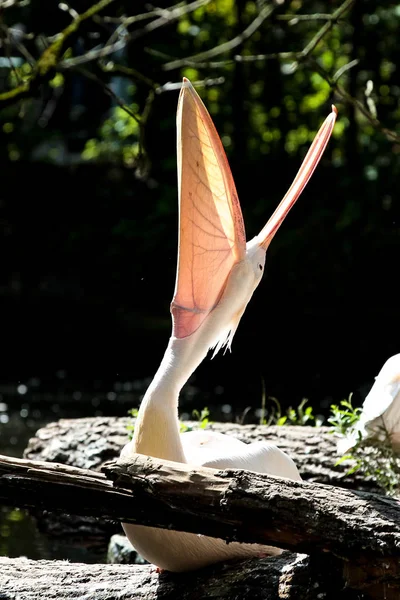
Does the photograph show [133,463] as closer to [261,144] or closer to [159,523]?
[159,523]

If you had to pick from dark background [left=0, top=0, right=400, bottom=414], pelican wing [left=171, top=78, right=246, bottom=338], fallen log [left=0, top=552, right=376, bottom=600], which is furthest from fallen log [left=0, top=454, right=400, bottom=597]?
dark background [left=0, top=0, right=400, bottom=414]

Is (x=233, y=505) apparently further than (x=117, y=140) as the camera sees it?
No

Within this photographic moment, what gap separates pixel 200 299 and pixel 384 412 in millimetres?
827

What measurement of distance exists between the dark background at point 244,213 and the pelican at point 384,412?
6681mm

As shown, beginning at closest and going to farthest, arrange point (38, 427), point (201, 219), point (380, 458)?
point (201, 219) → point (380, 458) → point (38, 427)

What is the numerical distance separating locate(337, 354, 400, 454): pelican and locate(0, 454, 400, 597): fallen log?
0.69m

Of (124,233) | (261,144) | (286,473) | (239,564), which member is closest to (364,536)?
(239,564)

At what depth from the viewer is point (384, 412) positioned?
3.44 metres

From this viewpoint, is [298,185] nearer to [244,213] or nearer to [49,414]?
[49,414]

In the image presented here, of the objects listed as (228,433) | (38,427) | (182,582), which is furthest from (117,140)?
(182,582)

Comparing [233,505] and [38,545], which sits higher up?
[233,505]

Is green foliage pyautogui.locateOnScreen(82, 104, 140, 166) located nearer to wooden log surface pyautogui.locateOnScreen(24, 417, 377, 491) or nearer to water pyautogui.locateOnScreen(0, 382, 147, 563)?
water pyautogui.locateOnScreen(0, 382, 147, 563)

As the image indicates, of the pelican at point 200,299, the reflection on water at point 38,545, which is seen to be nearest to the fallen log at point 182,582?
the pelican at point 200,299

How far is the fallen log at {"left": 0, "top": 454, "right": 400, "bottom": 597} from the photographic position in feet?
8.61
